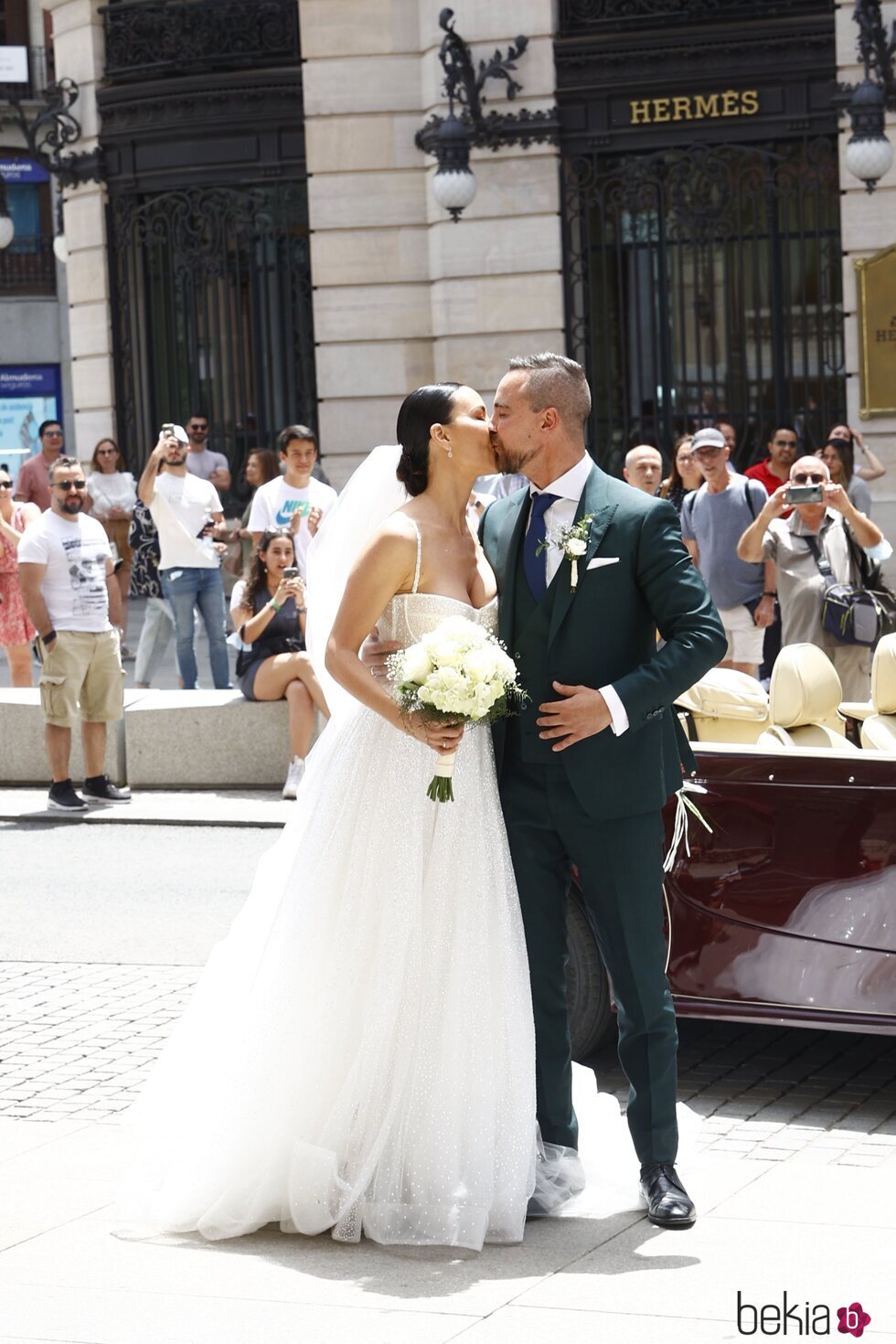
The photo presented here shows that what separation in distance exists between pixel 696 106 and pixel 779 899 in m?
14.7

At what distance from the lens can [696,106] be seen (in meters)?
19.6

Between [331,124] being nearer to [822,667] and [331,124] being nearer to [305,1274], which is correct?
[822,667]

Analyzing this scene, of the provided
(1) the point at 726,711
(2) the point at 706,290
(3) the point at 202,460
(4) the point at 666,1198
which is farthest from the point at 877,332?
(4) the point at 666,1198

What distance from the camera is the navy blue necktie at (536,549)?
519 cm

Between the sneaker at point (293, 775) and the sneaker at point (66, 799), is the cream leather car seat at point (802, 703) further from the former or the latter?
the sneaker at point (66, 799)

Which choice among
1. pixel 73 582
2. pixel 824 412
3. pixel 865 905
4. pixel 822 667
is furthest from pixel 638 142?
pixel 865 905

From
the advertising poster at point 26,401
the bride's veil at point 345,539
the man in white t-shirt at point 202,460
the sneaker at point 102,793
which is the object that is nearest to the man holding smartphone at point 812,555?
the sneaker at point 102,793

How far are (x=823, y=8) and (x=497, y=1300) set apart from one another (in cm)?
1674

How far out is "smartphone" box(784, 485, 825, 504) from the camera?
33.9 ft

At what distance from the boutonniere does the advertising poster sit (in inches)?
1448

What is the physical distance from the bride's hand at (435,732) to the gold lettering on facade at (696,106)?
51.4 ft

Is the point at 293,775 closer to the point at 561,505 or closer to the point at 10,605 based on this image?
the point at 10,605

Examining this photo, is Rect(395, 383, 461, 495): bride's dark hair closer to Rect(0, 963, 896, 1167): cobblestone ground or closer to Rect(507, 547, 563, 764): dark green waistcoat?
Rect(507, 547, 563, 764): dark green waistcoat

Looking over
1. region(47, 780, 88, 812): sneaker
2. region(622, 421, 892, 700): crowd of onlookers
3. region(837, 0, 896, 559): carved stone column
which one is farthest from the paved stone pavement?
region(837, 0, 896, 559): carved stone column
